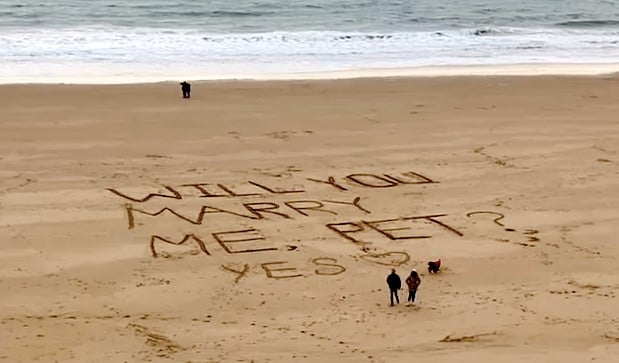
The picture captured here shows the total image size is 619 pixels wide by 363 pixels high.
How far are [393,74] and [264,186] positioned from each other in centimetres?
1268

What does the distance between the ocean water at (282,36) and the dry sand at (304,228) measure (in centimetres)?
740

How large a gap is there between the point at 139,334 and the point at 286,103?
12.4 meters

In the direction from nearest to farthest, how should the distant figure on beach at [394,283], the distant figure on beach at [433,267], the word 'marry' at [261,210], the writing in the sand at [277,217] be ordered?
1. the distant figure on beach at [394,283]
2. the distant figure on beach at [433,267]
3. the writing in the sand at [277,217]
4. the word 'marry' at [261,210]

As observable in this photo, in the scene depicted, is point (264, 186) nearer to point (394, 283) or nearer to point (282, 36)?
point (394, 283)

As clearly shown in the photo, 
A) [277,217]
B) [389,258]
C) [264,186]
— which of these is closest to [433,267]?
[389,258]

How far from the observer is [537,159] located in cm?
1694

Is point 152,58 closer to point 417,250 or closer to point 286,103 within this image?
point 286,103

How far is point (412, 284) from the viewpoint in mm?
10344

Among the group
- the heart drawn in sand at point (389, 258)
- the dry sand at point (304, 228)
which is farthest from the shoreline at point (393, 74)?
the heart drawn in sand at point (389, 258)

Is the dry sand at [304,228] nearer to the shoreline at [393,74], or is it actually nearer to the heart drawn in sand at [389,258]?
the heart drawn in sand at [389,258]

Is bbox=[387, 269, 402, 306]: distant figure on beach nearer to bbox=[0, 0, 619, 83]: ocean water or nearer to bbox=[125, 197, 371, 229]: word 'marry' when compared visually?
bbox=[125, 197, 371, 229]: word 'marry'

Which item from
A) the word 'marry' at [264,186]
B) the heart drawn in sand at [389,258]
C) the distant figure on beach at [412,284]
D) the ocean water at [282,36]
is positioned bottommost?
the ocean water at [282,36]

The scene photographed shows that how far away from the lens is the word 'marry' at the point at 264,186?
47.5 feet

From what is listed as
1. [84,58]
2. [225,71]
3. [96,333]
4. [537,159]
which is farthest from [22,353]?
[84,58]
